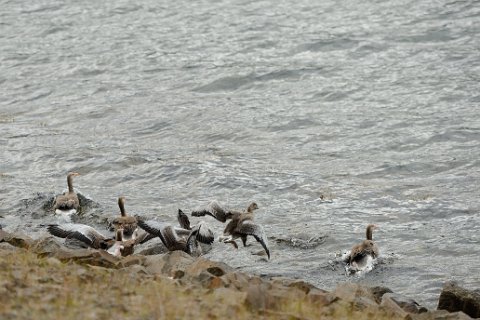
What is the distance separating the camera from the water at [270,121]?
15875mm

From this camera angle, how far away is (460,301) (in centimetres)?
1138

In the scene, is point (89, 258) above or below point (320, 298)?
below

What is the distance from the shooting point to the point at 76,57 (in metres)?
29.2

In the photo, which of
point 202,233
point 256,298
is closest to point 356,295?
point 256,298

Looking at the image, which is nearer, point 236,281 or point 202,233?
point 236,281

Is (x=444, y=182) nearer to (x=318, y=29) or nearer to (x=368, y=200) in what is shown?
(x=368, y=200)

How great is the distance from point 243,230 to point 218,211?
1252 mm

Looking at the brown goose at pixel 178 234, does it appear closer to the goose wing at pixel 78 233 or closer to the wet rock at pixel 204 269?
the goose wing at pixel 78 233

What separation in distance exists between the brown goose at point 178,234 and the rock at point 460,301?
4.36 m

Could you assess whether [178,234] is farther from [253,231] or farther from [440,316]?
[440,316]

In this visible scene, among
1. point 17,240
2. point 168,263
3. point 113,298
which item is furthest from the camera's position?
point 17,240

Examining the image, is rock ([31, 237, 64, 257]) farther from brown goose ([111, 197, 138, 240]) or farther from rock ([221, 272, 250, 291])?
brown goose ([111, 197, 138, 240])

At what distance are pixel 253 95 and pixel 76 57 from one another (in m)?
7.07

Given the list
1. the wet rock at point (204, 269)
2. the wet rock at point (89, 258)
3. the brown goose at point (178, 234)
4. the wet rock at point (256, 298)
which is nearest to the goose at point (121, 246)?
the brown goose at point (178, 234)
